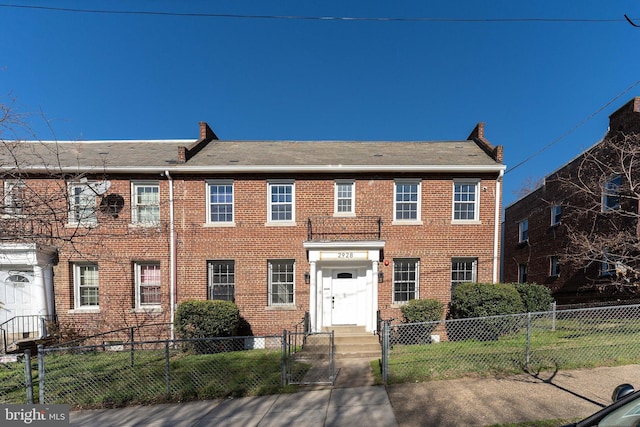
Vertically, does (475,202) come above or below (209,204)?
above

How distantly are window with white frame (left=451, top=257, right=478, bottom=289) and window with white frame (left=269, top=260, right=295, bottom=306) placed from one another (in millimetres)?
5845

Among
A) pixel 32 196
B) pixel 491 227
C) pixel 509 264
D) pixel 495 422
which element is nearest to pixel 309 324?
pixel 495 422

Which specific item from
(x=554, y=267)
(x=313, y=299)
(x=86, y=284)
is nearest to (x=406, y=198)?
(x=313, y=299)

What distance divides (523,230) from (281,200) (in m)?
17.1

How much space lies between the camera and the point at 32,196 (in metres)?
4.43

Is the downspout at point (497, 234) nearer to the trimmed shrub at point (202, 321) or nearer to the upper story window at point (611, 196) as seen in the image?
the upper story window at point (611, 196)

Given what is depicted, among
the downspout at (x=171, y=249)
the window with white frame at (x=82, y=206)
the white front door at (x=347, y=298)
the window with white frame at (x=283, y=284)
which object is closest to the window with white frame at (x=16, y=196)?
the window with white frame at (x=82, y=206)

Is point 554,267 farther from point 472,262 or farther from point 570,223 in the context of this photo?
point 472,262

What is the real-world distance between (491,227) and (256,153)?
30.7ft

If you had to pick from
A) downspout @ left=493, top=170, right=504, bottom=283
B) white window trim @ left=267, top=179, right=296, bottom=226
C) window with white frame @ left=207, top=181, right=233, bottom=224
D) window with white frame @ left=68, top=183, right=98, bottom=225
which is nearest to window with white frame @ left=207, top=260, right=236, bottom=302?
window with white frame @ left=207, top=181, right=233, bottom=224

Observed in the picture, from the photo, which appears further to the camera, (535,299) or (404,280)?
(404,280)

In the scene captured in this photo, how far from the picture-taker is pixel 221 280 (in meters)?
10.9

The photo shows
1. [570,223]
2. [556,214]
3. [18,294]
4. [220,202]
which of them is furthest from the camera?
[556,214]

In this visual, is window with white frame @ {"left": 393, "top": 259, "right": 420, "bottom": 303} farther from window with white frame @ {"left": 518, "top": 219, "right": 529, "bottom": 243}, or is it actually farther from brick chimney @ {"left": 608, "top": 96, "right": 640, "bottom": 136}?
window with white frame @ {"left": 518, "top": 219, "right": 529, "bottom": 243}
